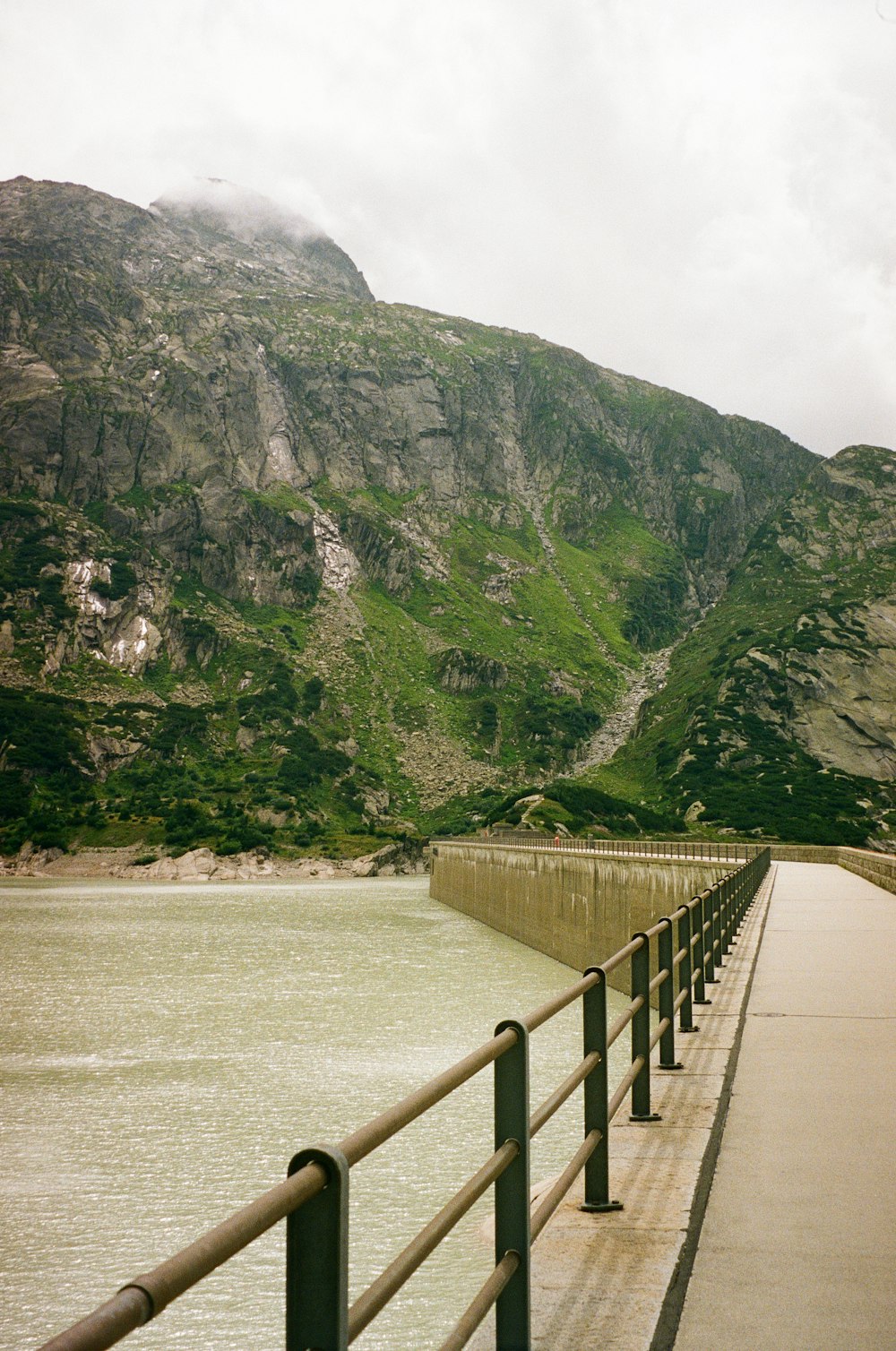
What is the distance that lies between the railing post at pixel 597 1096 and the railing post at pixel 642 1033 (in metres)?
0.74

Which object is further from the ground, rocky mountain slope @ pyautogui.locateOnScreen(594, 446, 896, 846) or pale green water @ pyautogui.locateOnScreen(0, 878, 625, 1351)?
rocky mountain slope @ pyautogui.locateOnScreen(594, 446, 896, 846)

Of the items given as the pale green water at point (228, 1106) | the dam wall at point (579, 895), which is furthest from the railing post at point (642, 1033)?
the dam wall at point (579, 895)

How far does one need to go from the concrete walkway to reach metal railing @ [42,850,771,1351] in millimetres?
714

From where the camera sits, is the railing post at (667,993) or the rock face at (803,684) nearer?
the railing post at (667,993)

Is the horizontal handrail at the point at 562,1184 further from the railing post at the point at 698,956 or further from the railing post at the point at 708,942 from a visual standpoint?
the railing post at the point at 708,942

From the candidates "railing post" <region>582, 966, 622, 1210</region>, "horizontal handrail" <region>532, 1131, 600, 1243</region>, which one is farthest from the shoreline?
"horizontal handrail" <region>532, 1131, 600, 1243</region>

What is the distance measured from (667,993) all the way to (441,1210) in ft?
17.0

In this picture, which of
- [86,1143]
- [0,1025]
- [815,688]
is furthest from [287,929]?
[815,688]

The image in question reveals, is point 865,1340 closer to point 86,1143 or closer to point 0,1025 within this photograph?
point 86,1143

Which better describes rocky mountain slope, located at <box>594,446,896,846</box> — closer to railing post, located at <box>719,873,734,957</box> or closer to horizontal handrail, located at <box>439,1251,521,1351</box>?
railing post, located at <box>719,873,734,957</box>

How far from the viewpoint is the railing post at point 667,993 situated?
7625mm

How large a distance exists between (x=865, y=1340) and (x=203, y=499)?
567ft

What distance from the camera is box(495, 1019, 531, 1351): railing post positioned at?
3.53m

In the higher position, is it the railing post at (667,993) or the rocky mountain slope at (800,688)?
the rocky mountain slope at (800,688)
